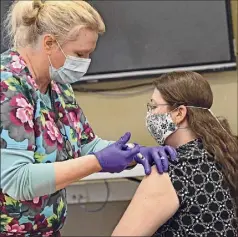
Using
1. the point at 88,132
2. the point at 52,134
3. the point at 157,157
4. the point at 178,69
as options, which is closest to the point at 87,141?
the point at 88,132

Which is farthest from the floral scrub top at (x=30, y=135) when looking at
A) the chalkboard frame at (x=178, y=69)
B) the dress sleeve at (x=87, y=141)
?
the chalkboard frame at (x=178, y=69)

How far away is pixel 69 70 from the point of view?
69.2 inches

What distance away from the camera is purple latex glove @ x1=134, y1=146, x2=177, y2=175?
1.57 meters

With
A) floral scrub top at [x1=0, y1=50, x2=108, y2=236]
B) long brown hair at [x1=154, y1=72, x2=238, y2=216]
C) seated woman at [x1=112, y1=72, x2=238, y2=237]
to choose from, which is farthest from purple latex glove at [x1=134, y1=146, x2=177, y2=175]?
floral scrub top at [x1=0, y1=50, x2=108, y2=236]

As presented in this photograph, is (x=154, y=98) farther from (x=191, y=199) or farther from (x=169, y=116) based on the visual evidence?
(x=191, y=199)

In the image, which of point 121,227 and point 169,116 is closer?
point 121,227

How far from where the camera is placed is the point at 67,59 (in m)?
1.73

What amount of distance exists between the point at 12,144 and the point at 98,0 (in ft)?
5.25

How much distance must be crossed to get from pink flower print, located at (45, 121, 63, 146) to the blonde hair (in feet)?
0.89

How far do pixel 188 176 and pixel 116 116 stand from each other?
1444 mm

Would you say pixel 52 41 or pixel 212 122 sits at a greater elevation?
pixel 52 41

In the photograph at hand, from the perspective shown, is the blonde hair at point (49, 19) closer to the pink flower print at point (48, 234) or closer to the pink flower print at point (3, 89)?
the pink flower print at point (3, 89)

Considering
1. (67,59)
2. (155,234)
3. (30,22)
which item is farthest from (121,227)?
(30,22)

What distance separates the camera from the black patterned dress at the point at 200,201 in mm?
1546
